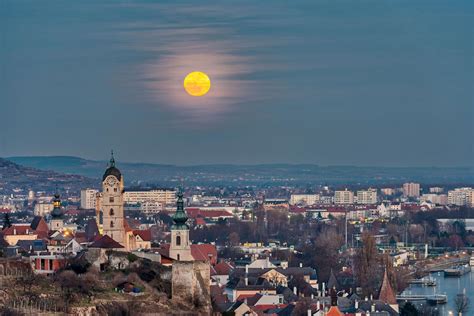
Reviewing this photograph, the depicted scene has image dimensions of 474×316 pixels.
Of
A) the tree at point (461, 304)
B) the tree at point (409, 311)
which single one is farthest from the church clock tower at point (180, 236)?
the tree at point (461, 304)

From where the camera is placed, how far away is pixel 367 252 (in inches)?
2489

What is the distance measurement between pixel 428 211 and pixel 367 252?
70.7 m

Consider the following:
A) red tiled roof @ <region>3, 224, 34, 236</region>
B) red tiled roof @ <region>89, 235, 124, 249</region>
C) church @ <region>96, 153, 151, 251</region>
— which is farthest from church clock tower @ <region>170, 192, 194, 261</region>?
red tiled roof @ <region>3, 224, 34, 236</region>

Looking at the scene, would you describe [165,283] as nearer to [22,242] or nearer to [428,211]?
[22,242]

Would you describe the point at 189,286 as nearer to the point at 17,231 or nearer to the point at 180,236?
the point at 180,236

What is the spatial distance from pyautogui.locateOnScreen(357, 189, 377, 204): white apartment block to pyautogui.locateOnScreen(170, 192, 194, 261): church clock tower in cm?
13712

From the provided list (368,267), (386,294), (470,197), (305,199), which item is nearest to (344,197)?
(305,199)

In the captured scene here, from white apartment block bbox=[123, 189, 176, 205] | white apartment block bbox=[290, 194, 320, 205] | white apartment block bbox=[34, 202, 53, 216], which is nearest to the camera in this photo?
white apartment block bbox=[34, 202, 53, 216]

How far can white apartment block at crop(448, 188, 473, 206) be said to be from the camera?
587 ft

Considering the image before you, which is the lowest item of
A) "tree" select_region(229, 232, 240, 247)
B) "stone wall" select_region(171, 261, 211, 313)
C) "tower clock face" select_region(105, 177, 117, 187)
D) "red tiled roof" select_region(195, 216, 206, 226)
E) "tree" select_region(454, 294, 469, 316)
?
"tree" select_region(454, 294, 469, 316)

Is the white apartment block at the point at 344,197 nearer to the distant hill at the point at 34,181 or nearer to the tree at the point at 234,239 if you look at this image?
the distant hill at the point at 34,181

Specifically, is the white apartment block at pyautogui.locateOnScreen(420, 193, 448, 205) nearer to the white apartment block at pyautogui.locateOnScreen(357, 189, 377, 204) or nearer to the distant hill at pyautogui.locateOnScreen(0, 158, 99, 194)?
the white apartment block at pyautogui.locateOnScreen(357, 189, 377, 204)

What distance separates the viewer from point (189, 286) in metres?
38.5

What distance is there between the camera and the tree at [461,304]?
56031mm
